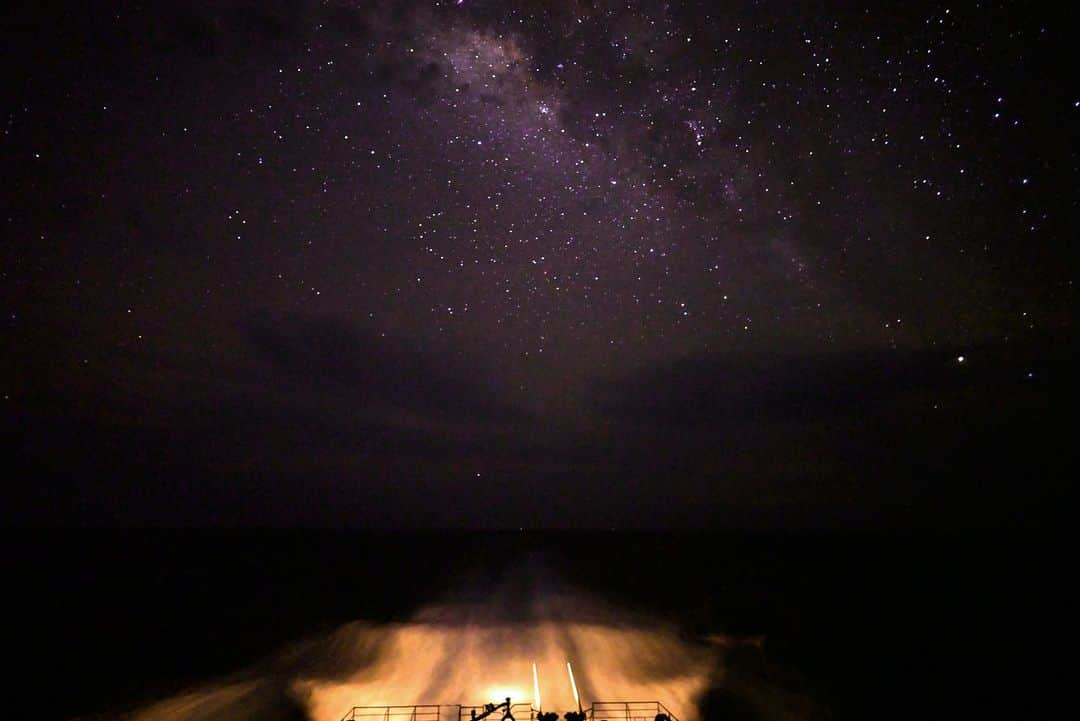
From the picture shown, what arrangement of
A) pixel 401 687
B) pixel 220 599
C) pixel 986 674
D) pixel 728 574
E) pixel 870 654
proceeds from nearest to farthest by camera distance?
1. pixel 401 687
2. pixel 986 674
3. pixel 870 654
4. pixel 220 599
5. pixel 728 574

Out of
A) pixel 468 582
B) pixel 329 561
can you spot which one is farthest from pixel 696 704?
pixel 329 561

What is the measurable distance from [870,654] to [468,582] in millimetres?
57835

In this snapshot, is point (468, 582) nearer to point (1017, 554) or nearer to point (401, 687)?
point (401, 687)

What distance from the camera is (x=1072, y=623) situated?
63.7 metres

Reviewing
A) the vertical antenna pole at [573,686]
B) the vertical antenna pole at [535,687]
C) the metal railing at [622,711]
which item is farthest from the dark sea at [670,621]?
the vertical antenna pole at [535,687]

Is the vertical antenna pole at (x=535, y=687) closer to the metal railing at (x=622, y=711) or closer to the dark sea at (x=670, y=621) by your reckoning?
the metal railing at (x=622, y=711)

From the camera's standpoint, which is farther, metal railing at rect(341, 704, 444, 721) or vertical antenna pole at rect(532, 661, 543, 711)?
vertical antenna pole at rect(532, 661, 543, 711)

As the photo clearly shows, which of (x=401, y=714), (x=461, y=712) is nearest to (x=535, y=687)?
(x=461, y=712)

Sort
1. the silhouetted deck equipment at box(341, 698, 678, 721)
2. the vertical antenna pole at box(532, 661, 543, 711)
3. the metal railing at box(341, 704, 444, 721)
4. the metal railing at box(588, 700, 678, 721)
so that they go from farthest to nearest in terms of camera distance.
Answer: the vertical antenna pole at box(532, 661, 543, 711)
the metal railing at box(341, 704, 444, 721)
the silhouetted deck equipment at box(341, 698, 678, 721)
the metal railing at box(588, 700, 678, 721)

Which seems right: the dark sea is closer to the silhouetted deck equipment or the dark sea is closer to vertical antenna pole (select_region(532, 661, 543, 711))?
the silhouetted deck equipment

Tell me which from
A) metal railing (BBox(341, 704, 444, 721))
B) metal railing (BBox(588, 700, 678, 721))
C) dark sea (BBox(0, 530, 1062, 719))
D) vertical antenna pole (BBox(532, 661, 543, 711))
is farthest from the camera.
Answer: dark sea (BBox(0, 530, 1062, 719))

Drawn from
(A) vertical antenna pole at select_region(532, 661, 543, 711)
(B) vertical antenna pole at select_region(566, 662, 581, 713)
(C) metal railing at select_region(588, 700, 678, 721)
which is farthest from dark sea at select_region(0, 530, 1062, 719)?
(A) vertical antenna pole at select_region(532, 661, 543, 711)

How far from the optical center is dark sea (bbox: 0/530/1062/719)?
A: 38.2 metres

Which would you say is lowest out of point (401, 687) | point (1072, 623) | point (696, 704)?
point (1072, 623)
